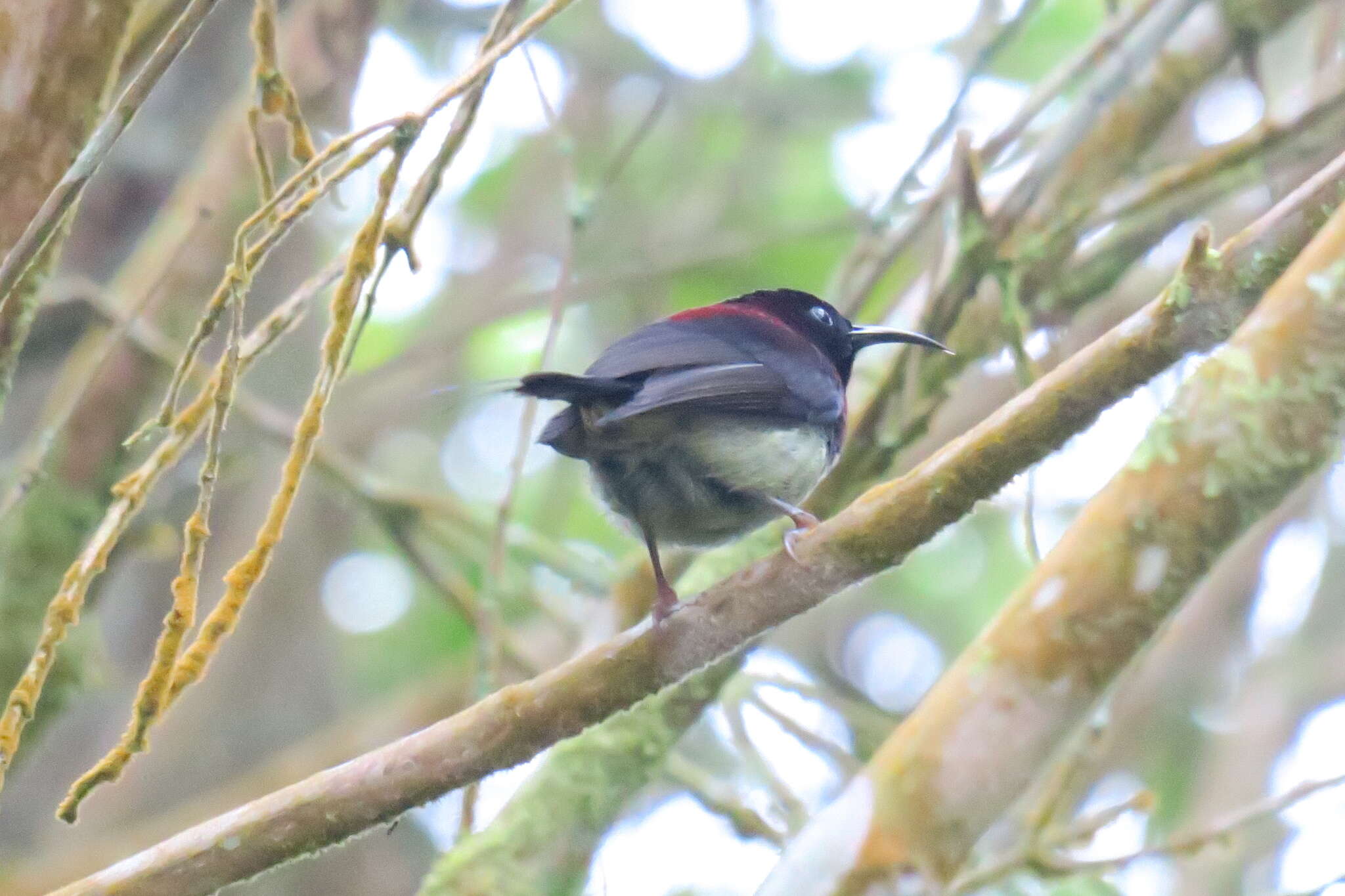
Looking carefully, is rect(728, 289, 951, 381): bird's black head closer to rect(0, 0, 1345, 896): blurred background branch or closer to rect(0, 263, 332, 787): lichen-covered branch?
rect(0, 0, 1345, 896): blurred background branch

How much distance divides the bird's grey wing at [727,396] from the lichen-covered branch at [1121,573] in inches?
41.3

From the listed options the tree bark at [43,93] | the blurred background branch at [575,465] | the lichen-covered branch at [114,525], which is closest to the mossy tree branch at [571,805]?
the blurred background branch at [575,465]

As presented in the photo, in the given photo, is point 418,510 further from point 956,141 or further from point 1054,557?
point 1054,557

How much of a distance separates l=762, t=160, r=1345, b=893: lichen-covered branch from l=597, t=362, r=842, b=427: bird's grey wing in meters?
1.05

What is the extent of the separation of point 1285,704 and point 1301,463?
410 centimetres

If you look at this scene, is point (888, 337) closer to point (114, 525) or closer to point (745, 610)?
point (745, 610)

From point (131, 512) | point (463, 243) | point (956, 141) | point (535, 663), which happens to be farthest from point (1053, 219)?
point (463, 243)

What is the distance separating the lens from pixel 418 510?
16.5 ft

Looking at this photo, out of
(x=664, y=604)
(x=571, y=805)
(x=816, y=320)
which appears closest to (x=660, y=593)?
(x=664, y=604)

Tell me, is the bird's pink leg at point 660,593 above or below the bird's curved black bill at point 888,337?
below

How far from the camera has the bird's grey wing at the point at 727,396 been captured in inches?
130

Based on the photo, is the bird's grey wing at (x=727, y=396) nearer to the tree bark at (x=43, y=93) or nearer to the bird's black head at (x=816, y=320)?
the bird's black head at (x=816, y=320)

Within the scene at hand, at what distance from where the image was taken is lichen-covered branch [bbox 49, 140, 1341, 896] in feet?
7.43

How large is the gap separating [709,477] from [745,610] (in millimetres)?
984
